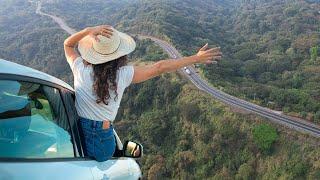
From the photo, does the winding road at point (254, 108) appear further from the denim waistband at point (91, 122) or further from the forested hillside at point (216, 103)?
the denim waistband at point (91, 122)

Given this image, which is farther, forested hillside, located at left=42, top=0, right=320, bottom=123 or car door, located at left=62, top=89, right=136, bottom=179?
forested hillside, located at left=42, top=0, right=320, bottom=123

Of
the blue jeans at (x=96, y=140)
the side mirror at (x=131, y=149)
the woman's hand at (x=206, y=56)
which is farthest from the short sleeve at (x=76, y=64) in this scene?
the woman's hand at (x=206, y=56)

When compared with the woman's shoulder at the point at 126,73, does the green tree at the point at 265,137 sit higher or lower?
lower

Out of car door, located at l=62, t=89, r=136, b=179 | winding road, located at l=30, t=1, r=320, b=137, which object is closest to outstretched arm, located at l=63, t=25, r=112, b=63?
car door, located at l=62, t=89, r=136, b=179

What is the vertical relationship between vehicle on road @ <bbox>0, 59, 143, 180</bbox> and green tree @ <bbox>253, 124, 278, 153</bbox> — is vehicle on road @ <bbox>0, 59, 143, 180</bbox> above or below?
above

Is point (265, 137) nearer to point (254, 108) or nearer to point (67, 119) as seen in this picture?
point (254, 108)

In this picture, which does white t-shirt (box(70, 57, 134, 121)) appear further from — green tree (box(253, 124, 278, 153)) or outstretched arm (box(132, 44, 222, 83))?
green tree (box(253, 124, 278, 153))
